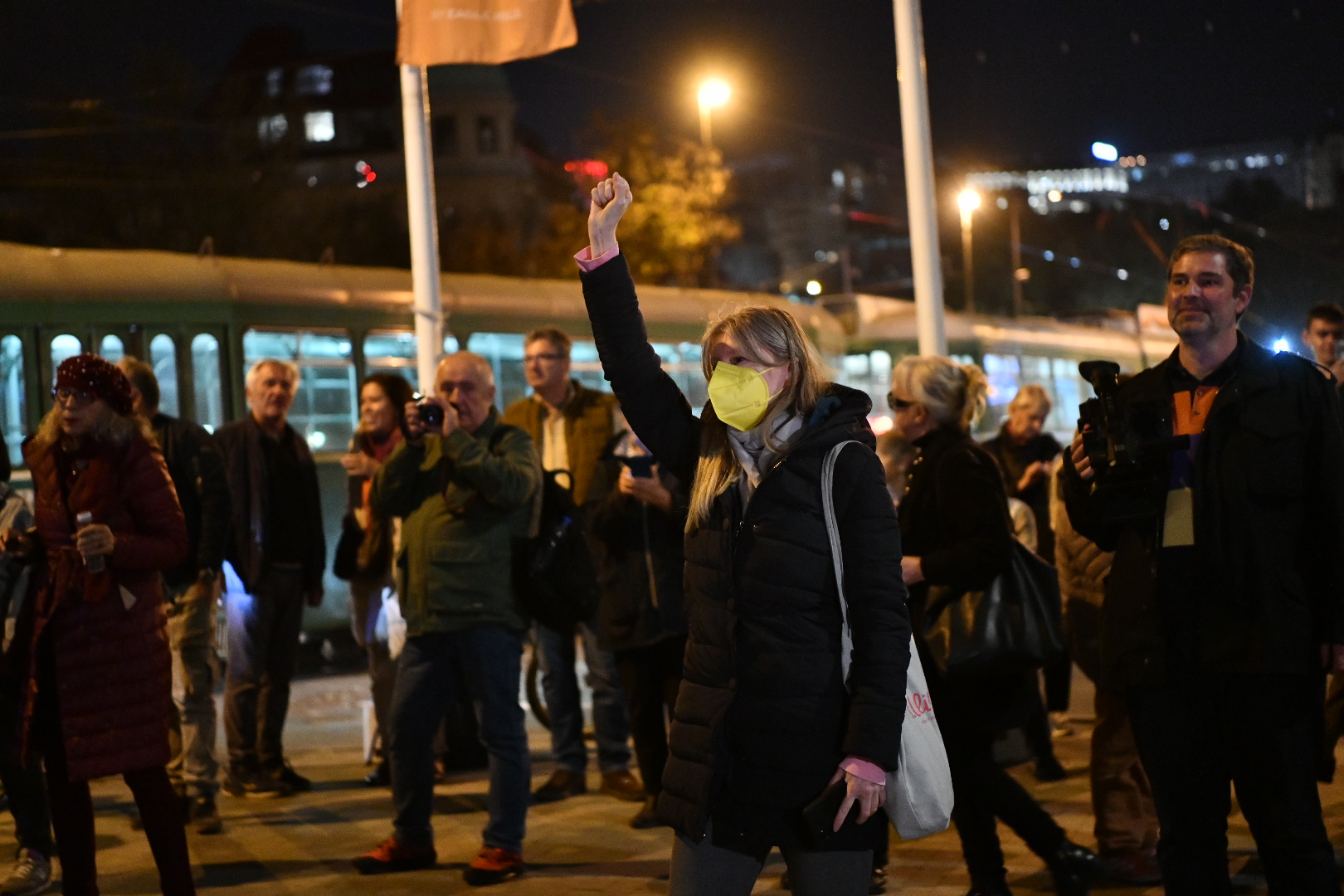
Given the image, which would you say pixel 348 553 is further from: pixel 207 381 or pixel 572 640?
pixel 207 381

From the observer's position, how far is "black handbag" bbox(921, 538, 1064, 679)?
5.15 metres

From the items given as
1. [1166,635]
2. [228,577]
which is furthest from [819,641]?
[228,577]

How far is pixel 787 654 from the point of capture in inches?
131

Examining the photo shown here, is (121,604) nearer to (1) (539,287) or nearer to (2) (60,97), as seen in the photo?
(1) (539,287)

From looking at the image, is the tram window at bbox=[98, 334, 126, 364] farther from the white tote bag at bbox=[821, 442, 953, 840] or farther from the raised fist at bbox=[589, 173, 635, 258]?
the white tote bag at bbox=[821, 442, 953, 840]

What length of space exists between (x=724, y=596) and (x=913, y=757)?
53cm

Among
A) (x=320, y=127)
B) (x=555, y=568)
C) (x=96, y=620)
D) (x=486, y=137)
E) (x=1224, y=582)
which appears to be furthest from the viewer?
(x=320, y=127)

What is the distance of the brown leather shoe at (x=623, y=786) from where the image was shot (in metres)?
7.39

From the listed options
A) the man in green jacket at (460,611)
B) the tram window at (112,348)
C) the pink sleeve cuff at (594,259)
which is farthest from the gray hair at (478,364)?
the tram window at (112,348)

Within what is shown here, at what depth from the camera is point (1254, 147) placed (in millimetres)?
66312

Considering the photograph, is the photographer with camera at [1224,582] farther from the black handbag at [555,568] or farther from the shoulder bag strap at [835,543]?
the black handbag at [555,568]

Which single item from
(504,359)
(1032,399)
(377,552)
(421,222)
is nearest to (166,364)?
(504,359)

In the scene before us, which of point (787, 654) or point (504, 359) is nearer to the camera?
point (787, 654)

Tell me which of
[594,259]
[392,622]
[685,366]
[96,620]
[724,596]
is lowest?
[392,622]
